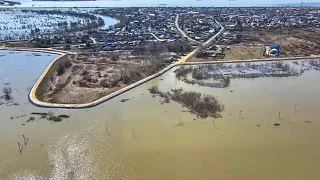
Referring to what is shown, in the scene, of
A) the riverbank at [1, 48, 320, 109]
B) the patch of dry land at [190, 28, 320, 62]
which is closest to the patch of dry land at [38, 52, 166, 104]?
the riverbank at [1, 48, 320, 109]

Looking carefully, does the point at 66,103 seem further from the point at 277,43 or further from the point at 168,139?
the point at 277,43

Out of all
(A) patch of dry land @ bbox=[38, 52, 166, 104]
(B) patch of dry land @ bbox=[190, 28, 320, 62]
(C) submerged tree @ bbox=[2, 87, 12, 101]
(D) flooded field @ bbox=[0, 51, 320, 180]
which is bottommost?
(D) flooded field @ bbox=[0, 51, 320, 180]

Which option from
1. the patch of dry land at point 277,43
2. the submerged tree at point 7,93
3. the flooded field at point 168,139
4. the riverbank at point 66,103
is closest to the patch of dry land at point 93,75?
the riverbank at point 66,103

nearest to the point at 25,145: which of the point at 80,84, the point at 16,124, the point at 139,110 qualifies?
the point at 16,124

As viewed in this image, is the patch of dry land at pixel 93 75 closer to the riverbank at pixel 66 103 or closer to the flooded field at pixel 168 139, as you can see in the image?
the riverbank at pixel 66 103

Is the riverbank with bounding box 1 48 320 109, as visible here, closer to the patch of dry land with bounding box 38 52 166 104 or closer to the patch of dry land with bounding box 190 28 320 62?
the patch of dry land with bounding box 38 52 166 104

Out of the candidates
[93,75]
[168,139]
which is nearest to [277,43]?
[93,75]

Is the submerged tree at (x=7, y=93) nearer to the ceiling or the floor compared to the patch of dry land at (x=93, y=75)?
nearer to the floor
